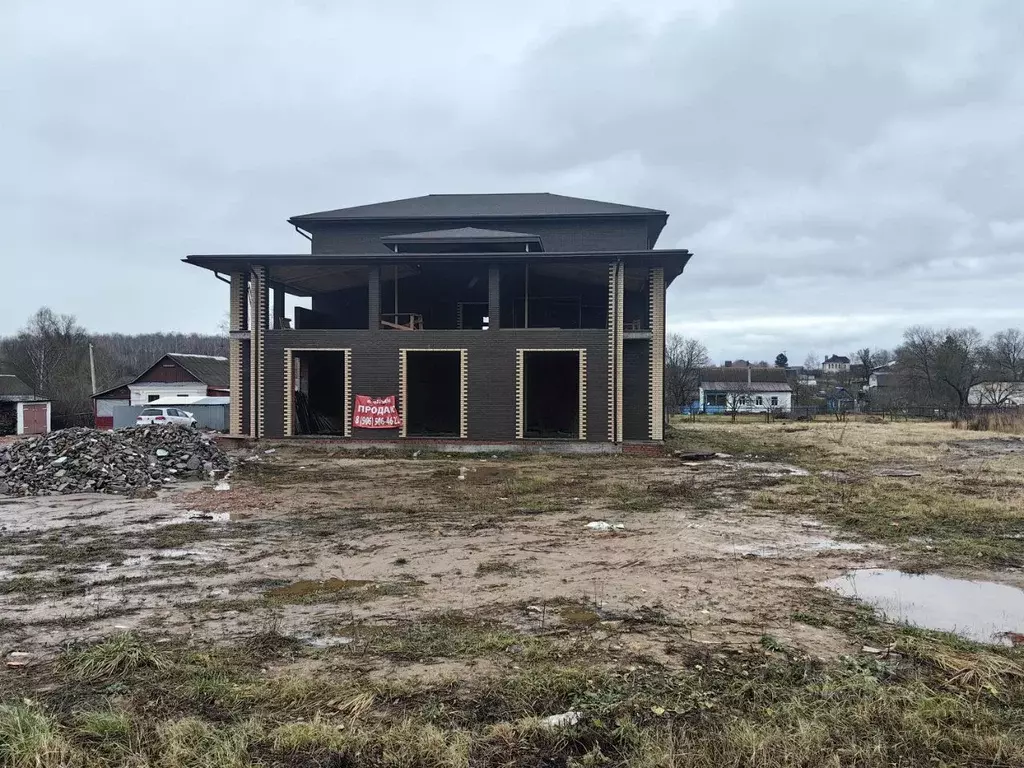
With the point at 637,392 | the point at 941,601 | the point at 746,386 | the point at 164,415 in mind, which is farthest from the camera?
the point at 746,386

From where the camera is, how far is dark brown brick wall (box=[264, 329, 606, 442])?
19422 millimetres

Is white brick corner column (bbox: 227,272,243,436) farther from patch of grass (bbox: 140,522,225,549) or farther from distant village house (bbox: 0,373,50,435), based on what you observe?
distant village house (bbox: 0,373,50,435)

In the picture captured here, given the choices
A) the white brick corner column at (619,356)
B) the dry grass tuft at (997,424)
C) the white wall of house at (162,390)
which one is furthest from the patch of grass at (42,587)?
the white wall of house at (162,390)

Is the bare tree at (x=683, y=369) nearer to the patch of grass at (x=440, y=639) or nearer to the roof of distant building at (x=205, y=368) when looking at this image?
the roof of distant building at (x=205, y=368)

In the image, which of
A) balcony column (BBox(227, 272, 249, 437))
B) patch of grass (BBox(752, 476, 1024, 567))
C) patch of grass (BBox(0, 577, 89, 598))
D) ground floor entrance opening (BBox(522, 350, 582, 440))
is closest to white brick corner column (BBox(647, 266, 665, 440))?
ground floor entrance opening (BBox(522, 350, 582, 440))

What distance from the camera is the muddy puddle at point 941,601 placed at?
192 inches

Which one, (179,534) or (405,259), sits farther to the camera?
(405,259)

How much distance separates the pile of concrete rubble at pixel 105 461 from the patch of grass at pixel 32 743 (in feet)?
32.3

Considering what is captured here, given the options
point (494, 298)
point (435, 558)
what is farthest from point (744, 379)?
point (435, 558)

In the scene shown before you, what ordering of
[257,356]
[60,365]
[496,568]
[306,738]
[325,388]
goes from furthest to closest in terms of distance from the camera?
[60,365] → [325,388] → [257,356] → [496,568] → [306,738]

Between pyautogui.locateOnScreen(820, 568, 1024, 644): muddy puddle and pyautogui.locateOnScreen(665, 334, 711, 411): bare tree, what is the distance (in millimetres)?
49545

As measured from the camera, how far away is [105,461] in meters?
13.1

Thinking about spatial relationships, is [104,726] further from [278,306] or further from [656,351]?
[278,306]

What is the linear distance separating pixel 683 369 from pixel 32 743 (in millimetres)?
67005
